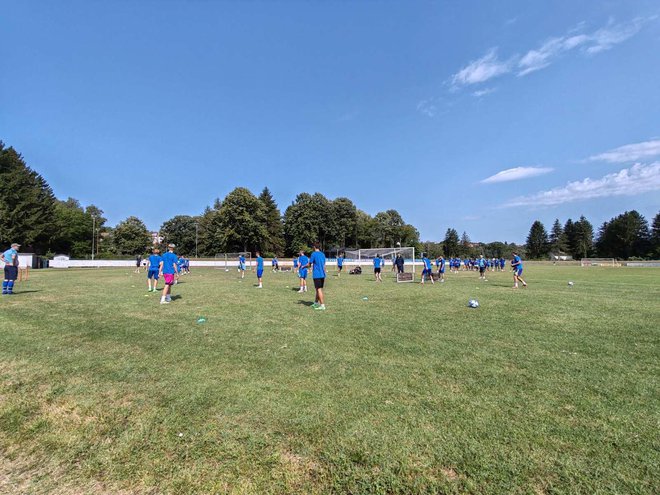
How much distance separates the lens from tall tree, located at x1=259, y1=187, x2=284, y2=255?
7699cm

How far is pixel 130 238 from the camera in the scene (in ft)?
291

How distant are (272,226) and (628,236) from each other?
10524 cm

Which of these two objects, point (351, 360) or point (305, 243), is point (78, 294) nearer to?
point (351, 360)

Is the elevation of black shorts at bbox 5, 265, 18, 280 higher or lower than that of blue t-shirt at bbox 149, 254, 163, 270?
lower

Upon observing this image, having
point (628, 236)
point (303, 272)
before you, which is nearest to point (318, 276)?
point (303, 272)

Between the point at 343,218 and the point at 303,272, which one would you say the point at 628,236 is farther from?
the point at 303,272

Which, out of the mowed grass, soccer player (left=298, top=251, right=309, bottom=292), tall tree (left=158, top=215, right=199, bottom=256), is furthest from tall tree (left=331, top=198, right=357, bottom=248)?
the mowed grass

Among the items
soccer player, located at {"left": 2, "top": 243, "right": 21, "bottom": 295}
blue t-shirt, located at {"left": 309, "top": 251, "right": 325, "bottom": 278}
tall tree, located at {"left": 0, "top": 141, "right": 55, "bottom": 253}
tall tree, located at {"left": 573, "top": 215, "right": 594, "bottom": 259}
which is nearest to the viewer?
blue t-shirt, located at {"left": 309, "top": 251, "right": 325, "bottom": 278}

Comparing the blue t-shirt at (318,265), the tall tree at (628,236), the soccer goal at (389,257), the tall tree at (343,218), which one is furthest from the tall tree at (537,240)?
the blue t-shirt at (318,265)

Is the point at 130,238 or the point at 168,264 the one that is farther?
the point at 130,238

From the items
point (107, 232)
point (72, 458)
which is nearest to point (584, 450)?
point (72, 458)

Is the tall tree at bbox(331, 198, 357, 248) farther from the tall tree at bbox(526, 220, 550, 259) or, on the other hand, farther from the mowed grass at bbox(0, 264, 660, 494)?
the mowed grass at bbox(0, 264, 660, 494)

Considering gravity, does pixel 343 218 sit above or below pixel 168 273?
above

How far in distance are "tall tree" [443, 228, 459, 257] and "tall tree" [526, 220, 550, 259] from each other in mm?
24777
